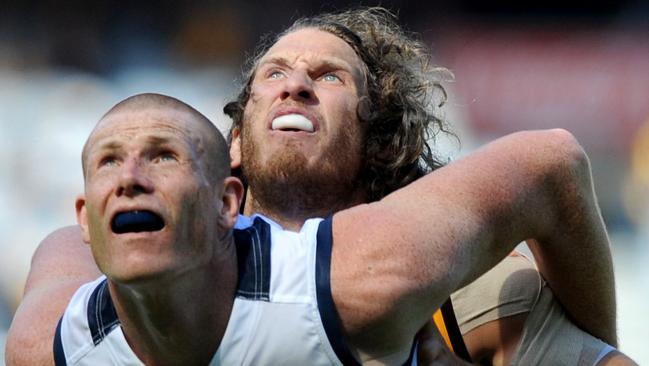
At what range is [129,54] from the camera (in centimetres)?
689

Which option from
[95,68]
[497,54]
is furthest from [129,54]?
[497,54]

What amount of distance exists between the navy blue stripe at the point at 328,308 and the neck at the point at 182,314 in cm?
18

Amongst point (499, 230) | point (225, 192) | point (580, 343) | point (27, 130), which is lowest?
point (580, 343)

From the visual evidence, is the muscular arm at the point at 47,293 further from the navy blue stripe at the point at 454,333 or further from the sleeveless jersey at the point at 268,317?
the navy blue stripe at the point at 454,333

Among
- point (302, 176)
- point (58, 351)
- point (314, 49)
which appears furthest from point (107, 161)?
point (314, 49)

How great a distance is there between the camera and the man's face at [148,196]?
2.70 meters

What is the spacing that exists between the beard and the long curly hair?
0.36 feet

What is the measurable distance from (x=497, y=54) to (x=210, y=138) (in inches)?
163

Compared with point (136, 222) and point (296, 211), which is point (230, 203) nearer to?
point (136, 222)

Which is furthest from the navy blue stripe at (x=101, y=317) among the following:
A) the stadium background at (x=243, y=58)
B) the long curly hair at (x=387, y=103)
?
the stadium background at (x=243, y=58)

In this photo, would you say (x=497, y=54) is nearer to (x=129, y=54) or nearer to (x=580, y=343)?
(x=129, y=54)

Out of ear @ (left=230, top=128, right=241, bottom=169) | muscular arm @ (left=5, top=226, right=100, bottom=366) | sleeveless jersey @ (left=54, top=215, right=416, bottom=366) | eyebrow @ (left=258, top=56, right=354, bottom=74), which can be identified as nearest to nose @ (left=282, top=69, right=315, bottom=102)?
eyebrow @ (left=258, top=56, right=354, bottom=74)

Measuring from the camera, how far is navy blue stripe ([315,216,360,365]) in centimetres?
287

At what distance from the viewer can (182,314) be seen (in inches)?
111
